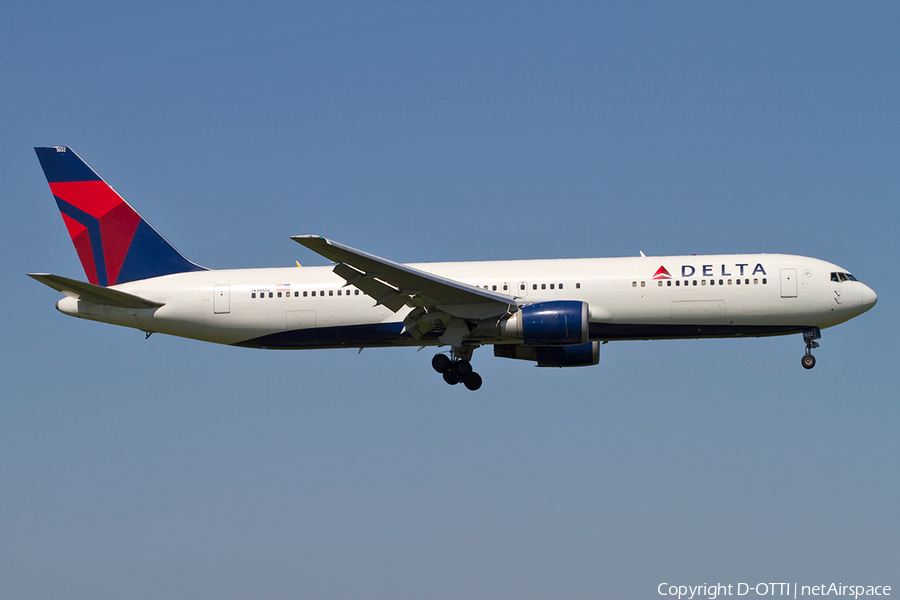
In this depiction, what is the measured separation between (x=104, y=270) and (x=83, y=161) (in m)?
4.43

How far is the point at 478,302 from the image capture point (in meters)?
31.6

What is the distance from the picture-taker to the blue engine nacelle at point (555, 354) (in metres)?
35.6

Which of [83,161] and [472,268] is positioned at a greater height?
[83,161]

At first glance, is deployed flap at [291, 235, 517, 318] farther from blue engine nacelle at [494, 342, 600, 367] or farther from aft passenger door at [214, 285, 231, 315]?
aft passenger door at [214, 285, 231, 315]

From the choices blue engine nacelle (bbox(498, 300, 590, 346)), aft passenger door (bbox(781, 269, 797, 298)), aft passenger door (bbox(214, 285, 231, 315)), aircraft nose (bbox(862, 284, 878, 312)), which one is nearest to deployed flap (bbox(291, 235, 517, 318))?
blue engine nacelle (bbox(498, 300, 590, 346))

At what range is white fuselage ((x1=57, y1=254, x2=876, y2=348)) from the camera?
32.2 meters

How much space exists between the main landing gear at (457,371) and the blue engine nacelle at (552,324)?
12.1 feet

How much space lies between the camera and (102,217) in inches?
1444

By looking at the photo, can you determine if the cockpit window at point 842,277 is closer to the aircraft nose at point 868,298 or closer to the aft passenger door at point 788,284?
the aircraft nose at point 868,298

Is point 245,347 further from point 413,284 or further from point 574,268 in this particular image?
point 574,268

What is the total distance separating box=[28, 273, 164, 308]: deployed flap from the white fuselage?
238mm

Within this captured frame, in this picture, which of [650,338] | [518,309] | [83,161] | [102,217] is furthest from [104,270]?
[650,338]

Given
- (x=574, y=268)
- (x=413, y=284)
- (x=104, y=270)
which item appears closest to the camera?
(x=413, y=284)

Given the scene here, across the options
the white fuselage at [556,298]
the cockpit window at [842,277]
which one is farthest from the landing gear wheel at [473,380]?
the cockpit window at [842,277]
